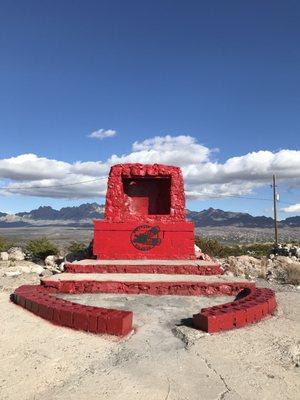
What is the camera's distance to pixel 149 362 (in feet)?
14.6

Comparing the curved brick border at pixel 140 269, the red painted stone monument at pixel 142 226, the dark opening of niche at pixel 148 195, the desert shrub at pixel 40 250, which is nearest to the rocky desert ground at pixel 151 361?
the curved brick border at pixel 140 269

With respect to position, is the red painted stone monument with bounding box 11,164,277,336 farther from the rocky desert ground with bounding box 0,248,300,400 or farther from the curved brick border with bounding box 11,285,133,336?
the rocky desert ground with bounding box 0,248,300,400

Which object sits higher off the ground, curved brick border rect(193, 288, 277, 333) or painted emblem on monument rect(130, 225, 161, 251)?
painted emblem on monument rect(130, 225, 161, 251)

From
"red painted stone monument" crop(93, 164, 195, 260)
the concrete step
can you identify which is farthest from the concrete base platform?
"red painted stone monument" crop(93, 164, 195, 260)

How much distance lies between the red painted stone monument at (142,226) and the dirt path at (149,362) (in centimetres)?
439

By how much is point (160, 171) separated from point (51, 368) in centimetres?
794

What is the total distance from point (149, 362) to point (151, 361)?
0.11 feet

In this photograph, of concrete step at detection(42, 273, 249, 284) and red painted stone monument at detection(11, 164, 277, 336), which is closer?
red painted stone monument at detection(11, 164, 277, 336)

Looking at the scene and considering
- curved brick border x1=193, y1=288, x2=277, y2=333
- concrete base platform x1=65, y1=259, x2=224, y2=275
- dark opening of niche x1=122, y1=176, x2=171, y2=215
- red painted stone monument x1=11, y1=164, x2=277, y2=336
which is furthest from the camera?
dark opening of niche x1=122, y1=176, x2=171, y2=215

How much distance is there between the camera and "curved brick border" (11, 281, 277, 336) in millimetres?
5289

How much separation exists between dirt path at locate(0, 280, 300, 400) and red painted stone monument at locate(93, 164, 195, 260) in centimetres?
439

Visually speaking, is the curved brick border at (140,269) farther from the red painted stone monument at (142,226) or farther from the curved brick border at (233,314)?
the curved brick border at (233,314)

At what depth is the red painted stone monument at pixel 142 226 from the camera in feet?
34.8

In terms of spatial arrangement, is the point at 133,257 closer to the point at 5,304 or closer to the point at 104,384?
the point at 5,304
